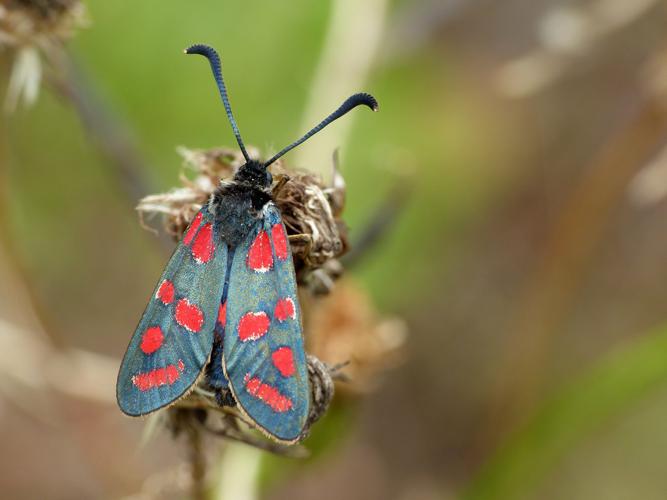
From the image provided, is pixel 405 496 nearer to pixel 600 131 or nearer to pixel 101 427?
pixel 101 427

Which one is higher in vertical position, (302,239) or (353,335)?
(353,335)

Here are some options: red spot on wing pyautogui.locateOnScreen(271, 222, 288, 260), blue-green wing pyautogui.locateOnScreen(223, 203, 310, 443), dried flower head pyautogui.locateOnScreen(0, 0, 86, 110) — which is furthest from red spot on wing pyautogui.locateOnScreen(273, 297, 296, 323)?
dried flower head pyautogui.locateOnScreen(0, 0, 86, 110)

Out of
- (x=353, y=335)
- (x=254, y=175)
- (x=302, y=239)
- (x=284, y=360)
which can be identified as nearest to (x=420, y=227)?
(x=353, y=335)

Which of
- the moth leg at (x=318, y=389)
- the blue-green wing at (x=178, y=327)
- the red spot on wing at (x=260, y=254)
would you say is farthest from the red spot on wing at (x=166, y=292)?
the moth leg at (x=318, y=389)

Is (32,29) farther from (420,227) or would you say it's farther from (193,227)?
(420,227)

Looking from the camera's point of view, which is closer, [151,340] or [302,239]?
[302,239]

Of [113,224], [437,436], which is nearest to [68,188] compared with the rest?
[113,224]

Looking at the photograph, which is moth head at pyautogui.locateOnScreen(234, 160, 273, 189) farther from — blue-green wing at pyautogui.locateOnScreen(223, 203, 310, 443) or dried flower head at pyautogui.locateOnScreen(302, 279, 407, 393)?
dried flower head at pyautogui.locateOnScreen(302, 279, 407, 393)
